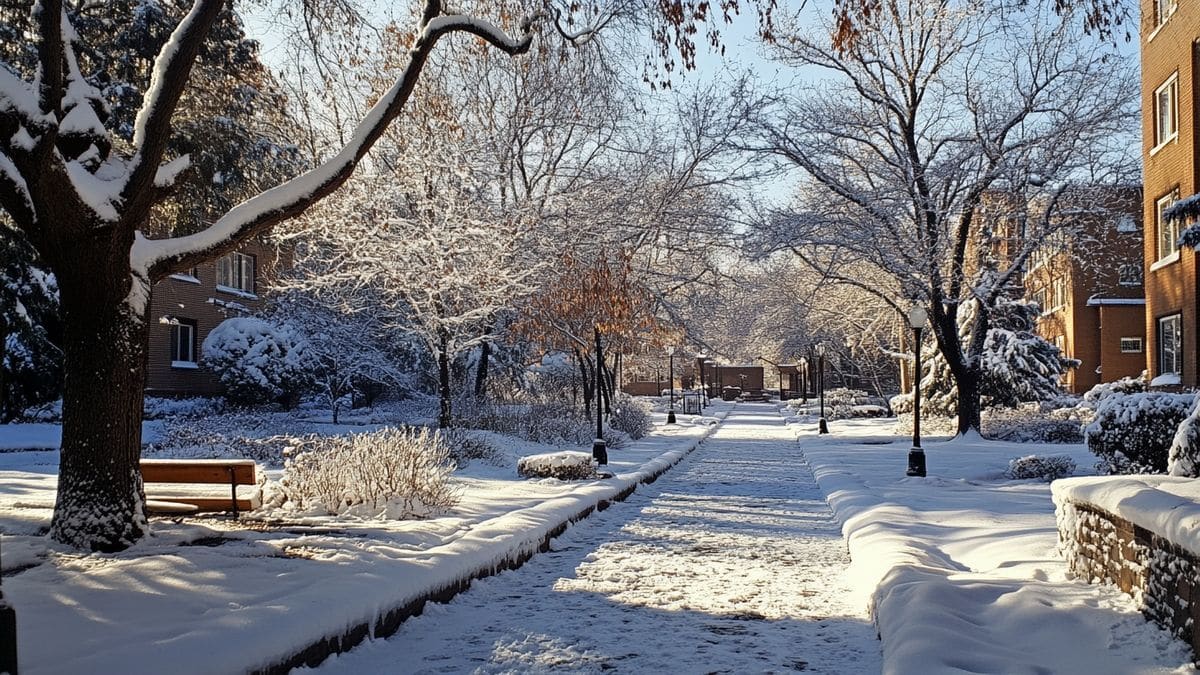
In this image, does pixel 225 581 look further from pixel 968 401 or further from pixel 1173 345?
pixel 1173 345

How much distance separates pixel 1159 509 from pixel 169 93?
779 centimetres

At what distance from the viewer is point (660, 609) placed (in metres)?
7.77

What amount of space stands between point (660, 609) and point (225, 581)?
3.15m

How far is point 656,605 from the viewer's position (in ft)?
26.0

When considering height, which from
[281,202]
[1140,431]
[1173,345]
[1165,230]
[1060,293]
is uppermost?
[1060,293]

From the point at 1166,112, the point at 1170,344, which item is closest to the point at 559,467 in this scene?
the point at 1170,344

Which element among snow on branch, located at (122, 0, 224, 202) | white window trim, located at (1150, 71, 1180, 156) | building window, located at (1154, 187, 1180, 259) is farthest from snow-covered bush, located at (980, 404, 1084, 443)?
snow on branch, located at (122, 0, 224, 202)

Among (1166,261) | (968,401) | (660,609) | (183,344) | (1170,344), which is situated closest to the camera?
(660,609)

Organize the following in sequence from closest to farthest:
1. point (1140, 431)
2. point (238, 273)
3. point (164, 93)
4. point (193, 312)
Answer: point (164, 93) < point (1140, 431) < point (193, 312) < point (238, 273)

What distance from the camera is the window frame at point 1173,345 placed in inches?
966

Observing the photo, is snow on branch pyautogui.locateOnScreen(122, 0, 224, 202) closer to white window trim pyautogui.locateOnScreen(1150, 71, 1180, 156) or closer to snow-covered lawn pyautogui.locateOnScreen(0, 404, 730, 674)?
snow-covered lawn pyautogui.locateOnScreen(0, 404, 730, 674)

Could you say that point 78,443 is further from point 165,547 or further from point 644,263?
point 644,263

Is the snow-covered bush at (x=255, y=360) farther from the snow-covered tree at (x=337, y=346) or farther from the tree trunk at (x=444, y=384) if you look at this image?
the tree trunk at (x=444, y=384)

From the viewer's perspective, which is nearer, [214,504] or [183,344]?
[214,504]
